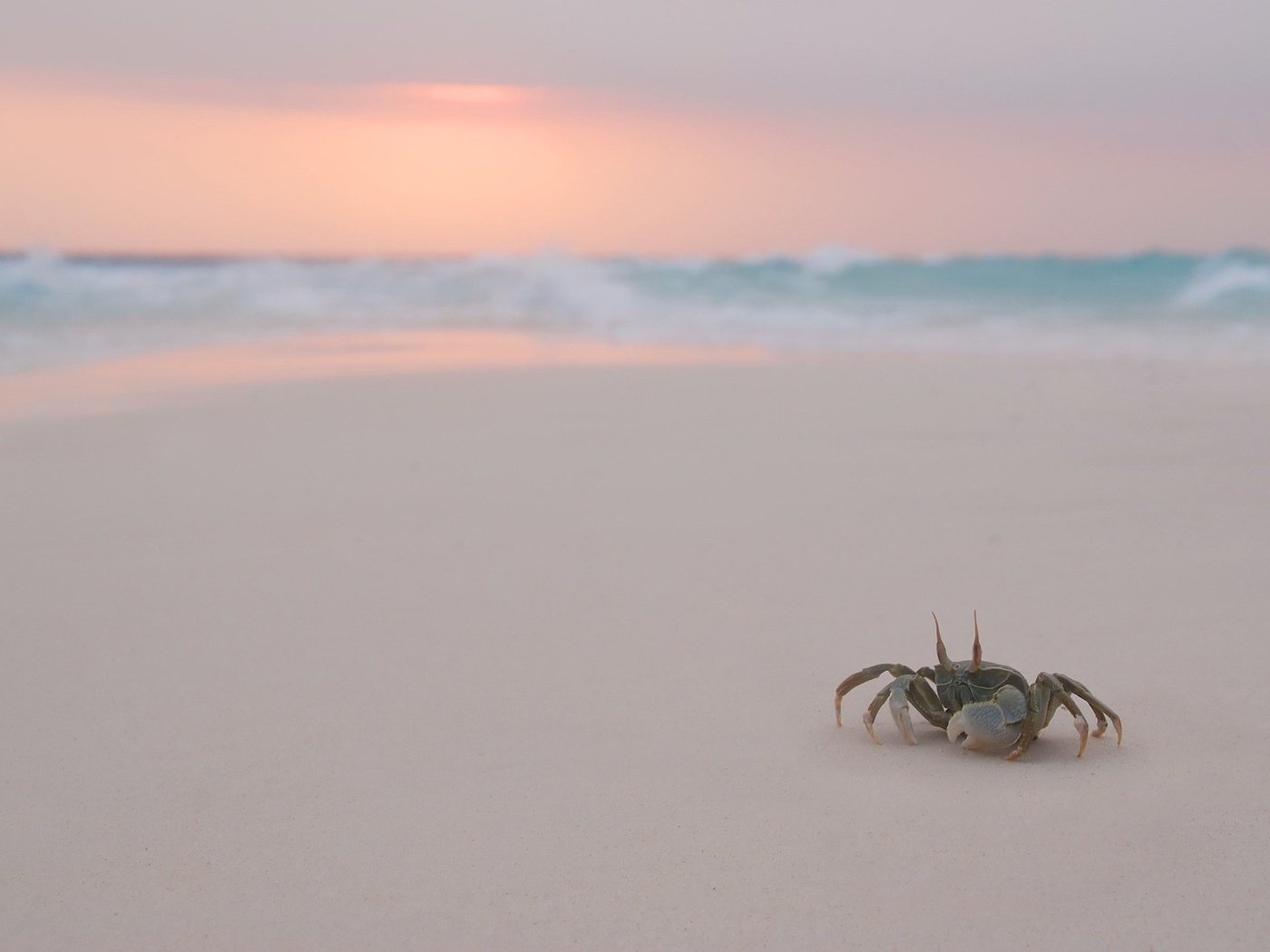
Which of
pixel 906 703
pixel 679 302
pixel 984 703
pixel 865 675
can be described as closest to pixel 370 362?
pixel 865 675

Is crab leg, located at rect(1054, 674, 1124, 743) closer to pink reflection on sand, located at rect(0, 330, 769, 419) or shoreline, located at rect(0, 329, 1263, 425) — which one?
shoreline, located at rect(0, 329, 1263, 425)

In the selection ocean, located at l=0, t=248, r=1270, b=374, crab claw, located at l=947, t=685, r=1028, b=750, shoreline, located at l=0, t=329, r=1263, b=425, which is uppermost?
ocean, located at l=0, t=248, r=1270, b=374

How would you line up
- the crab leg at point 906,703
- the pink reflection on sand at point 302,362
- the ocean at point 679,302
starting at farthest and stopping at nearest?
the ocean at point 679,302 → the pink reflection on sand at point 302,362 → the crab leg at point 906,703

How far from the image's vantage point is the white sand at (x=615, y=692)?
8.13 feet

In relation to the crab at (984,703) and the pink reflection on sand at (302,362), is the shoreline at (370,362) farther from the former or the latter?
the crab at (984,703)

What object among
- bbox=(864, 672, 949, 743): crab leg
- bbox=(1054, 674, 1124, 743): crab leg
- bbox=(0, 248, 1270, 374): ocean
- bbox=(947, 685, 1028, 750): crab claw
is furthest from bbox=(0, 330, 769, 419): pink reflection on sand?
bbox=(1054, 674, 1124, 743): crab leg

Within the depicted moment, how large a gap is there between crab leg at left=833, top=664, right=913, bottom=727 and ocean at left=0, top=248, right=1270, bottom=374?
11.2m

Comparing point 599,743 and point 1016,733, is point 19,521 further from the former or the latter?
point 1016,733

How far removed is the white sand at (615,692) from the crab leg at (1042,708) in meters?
0.07

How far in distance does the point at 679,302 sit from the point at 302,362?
12427mm

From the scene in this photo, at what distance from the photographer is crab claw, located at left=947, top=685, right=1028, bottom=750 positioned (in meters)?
2.95

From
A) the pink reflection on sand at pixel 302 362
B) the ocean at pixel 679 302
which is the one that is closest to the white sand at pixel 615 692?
the pink reflection on sand at pixel 302 362

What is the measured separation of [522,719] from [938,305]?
20.8 metres

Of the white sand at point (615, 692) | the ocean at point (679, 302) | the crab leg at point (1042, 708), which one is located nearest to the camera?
the white sand at point (615, 692)
